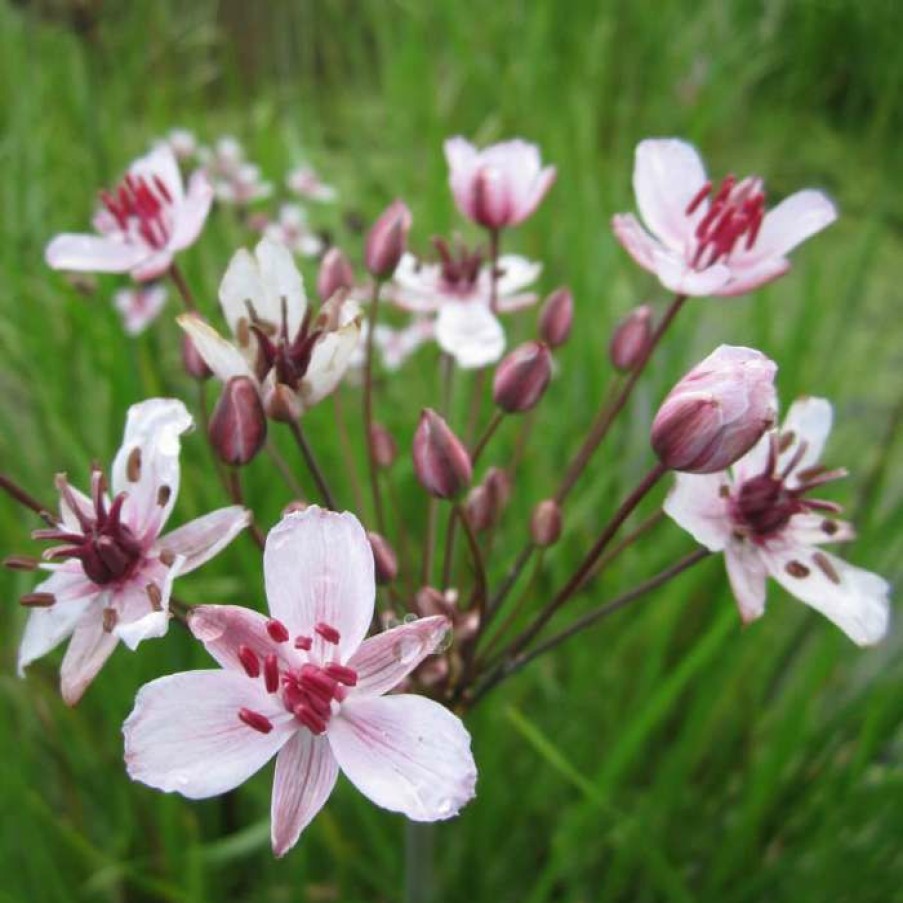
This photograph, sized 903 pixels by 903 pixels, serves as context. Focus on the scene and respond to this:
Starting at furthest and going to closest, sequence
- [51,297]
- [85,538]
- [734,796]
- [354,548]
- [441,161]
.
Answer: [441,161] → [51,297] → [734,796] → [85,538] → [354,548]

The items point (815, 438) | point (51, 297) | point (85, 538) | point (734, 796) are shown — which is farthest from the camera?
point (51, 297)

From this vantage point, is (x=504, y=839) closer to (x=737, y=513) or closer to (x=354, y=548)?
(x=737, y=513)

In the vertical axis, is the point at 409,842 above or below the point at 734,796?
above

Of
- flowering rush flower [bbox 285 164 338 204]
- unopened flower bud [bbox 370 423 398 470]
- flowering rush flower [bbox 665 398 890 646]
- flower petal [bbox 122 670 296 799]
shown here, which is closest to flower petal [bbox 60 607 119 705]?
flower petal [bbox 122 670 296 799]

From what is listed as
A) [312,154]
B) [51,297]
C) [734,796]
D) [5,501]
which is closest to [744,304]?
[312,154]

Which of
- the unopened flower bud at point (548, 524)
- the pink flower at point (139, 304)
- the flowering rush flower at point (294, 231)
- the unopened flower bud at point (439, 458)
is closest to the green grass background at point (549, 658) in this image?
the pink flower at point (139, 304)

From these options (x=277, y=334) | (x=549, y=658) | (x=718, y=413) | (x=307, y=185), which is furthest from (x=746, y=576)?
(x=307, y=185)

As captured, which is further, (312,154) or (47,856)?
(312,154)

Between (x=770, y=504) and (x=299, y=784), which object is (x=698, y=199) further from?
(x=299, y=784)

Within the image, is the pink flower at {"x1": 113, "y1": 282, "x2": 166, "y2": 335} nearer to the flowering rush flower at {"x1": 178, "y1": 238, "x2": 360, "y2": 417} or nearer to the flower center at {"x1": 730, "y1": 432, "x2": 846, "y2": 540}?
the flowering rush flower at {"x1": 178, "y1": 238, "x2": 360, "y2": 417}
